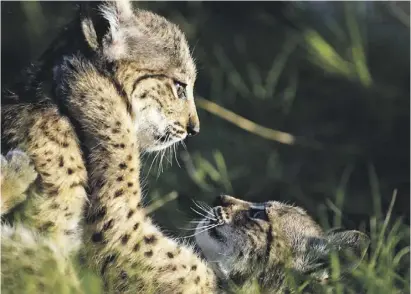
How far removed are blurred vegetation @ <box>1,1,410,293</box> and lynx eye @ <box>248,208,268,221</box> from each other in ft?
7.53

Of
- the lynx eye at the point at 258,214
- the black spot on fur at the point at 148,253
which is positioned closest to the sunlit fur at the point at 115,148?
the black spot on fur at the point at 148,253

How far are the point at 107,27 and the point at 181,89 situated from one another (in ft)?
1.63

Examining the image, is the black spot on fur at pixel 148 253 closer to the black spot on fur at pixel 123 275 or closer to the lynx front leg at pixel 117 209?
the lynx front leg at pixel 117 209

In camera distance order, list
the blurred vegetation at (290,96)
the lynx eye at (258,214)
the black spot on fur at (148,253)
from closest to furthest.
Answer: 1. the black spot on fur at (148,253)
2. the lynx eye at (258,214)
3. the blurred vegetation at (290,96)

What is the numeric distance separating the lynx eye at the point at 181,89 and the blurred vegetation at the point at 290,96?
100 inches

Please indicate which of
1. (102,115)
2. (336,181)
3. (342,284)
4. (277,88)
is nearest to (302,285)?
(342,284)

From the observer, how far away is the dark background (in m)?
7.56

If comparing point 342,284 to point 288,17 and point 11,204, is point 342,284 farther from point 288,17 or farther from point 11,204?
point 288,17

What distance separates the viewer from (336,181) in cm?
782

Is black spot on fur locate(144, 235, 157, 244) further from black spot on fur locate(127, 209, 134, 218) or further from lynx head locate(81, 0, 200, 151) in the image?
lynx head locate(81, 0, 200, 151)

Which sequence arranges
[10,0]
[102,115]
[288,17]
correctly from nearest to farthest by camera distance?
1. [102,115]
2. [10,0]
3. [288,17]

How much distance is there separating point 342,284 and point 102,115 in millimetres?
1205

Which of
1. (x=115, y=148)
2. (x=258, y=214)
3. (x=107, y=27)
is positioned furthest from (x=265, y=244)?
(x=107, y=27)

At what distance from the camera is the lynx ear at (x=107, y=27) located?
4.24 meters
